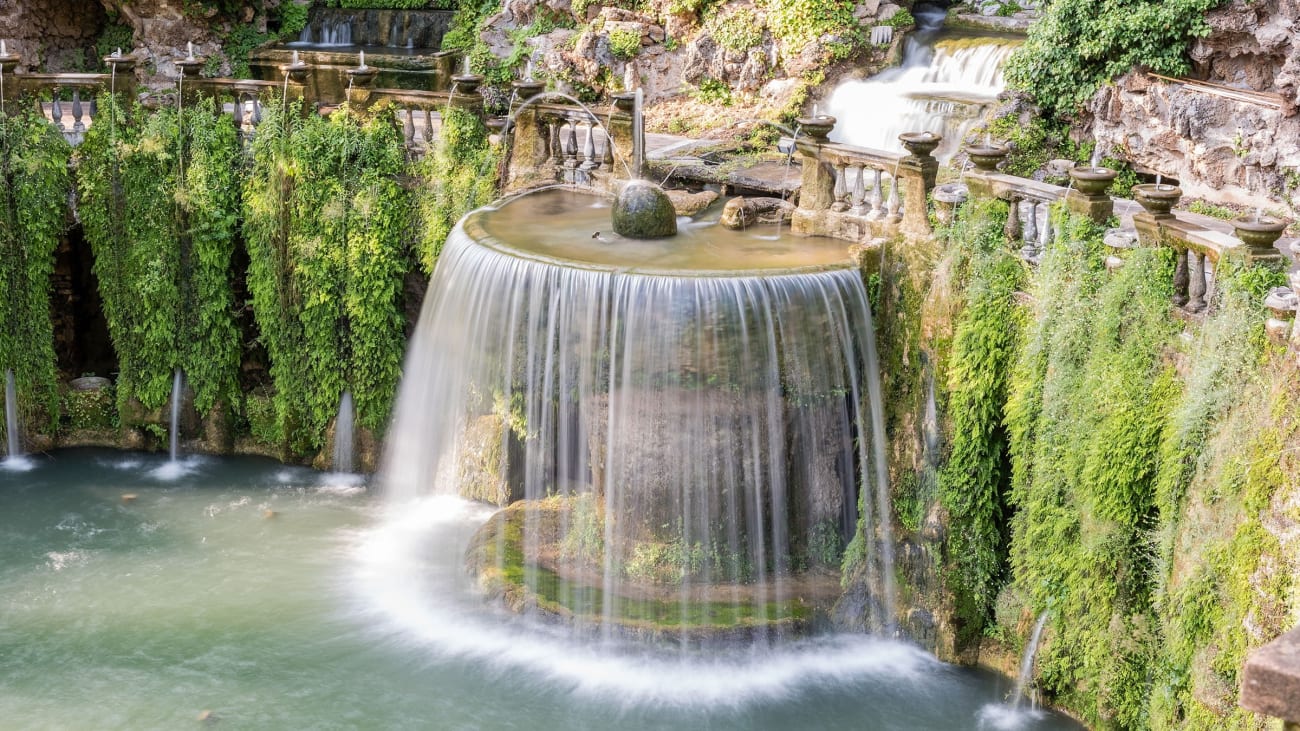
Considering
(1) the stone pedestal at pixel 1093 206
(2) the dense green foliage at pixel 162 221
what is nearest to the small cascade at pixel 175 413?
(2) the dense green foliage at pixel 162 221

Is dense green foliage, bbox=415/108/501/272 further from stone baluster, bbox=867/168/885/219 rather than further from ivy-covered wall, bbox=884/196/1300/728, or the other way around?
ivy-covered wall, bbox=884/196/1300/728

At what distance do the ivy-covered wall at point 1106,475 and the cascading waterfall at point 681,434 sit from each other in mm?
806

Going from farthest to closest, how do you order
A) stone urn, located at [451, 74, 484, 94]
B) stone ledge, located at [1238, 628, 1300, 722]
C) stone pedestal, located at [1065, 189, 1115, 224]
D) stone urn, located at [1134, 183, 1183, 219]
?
1. stone urn, located at [451, 74, 484, 94]
2. stone pedestal, located at [1065, 189, 1115, 224]
3. stone urn, located at [1134, 183, 1183, 219]
4. stone ledge, located at [1238, 628, 1300, 722]

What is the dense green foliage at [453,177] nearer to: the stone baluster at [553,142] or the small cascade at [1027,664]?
the stone baluster at [553,142]

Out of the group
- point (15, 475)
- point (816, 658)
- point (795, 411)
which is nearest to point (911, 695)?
point (816, 658)

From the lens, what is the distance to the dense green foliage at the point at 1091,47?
2127 cm

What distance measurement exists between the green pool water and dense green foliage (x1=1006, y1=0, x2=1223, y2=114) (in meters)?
11.0

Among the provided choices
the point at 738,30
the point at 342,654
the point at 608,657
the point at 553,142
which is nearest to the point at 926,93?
the point at 738,30

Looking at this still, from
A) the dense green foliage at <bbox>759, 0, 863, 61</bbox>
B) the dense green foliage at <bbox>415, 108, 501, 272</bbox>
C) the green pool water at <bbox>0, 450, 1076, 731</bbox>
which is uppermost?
the dense green foliage at <bbox>759, 0, 863, 61</bbox>

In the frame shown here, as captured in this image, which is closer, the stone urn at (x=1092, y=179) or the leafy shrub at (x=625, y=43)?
the stone urn at (x=1092, y=179)

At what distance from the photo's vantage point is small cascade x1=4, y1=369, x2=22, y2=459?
18953mm

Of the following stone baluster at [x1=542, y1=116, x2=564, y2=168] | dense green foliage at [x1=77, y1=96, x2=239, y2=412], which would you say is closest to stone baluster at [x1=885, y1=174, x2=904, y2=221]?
stone baluster at [x1=542, y1=116, x2=564, y2=168]

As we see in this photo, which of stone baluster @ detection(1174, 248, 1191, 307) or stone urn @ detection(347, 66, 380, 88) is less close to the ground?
stone urn @ detection(347, 66, 380, 88)

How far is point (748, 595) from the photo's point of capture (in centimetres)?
1449
